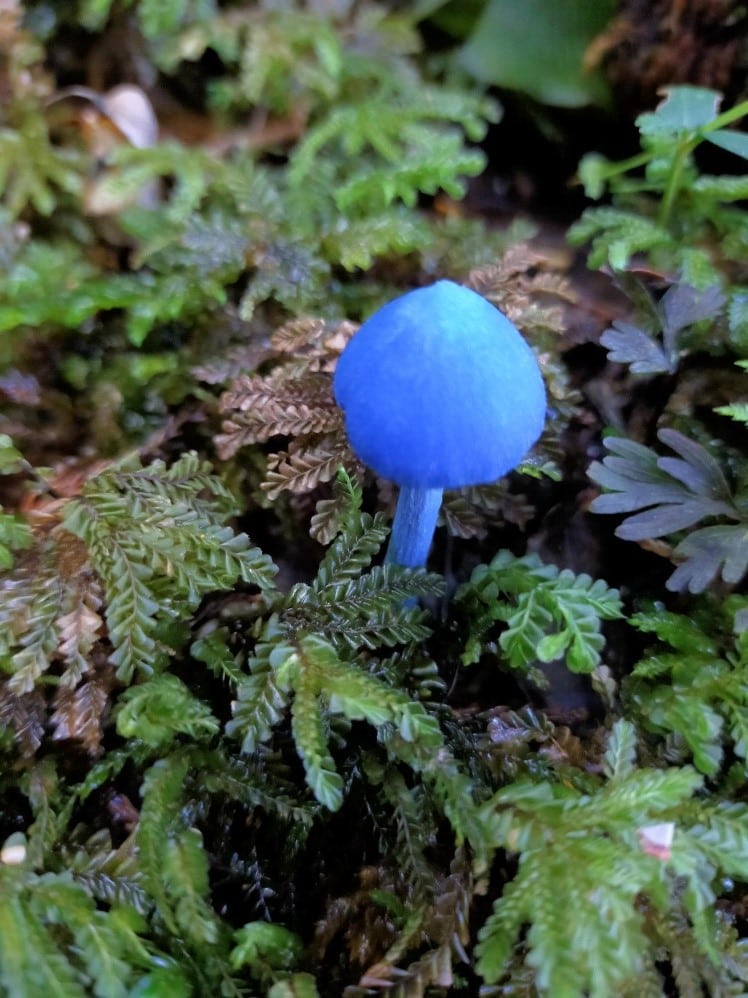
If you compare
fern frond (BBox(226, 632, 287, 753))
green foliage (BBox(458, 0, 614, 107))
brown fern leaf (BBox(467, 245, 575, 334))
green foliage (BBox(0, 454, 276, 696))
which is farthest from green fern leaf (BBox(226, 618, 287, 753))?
green foliage (BBox(458, 0, 614, 107))

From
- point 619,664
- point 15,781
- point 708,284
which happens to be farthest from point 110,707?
point 708,284

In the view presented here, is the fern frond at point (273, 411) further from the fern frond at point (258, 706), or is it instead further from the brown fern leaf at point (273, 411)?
the fern frond at point (258, 706)

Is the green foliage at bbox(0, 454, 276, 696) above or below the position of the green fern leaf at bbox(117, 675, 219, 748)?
above

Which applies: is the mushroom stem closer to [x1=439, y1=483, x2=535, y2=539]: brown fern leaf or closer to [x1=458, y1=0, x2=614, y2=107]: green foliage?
[x1=439, y1=483, x2=535, y2=539]: brown fern leaf

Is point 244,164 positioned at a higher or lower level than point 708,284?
higher

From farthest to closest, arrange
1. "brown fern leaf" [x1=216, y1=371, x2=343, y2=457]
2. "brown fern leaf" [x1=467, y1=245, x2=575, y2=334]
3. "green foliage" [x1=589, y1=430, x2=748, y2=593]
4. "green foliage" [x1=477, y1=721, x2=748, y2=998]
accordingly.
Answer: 1. "brown fern leaf" [x1=467, y1=245, x2=575, y2=334]
2. "brown fern leaf" [x1=216, y1=371, x2=343, y2=457]
3. "green foliage" [x1=589, y1=430, x2=748, y2=593]
4. "green foliage" [x1=477, y1=721, x2=748, y2=998]

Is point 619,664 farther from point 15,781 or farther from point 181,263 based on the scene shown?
point 181,263
